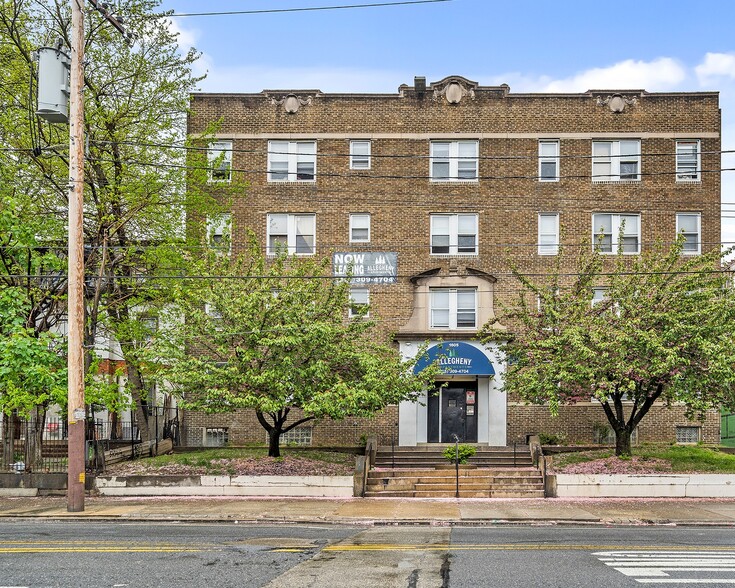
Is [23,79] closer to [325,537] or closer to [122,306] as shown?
[122,306]

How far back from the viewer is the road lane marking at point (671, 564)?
11.5 metres

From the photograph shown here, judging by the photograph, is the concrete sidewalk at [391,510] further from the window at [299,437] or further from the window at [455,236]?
the window at [455,236]

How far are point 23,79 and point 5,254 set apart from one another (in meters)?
5.22

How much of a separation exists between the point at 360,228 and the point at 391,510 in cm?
1398

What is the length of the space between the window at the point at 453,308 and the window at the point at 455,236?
1516 mm

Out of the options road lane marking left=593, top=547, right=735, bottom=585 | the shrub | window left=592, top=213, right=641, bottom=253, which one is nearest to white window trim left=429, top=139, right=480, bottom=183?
window left=592, top=213, right=641, bottom=253

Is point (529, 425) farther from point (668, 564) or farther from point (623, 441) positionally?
point (668, 564)

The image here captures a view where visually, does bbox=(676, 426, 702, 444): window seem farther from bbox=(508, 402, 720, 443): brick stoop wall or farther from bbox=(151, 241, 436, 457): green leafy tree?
bbox=(151, 241, 436, 457): green leafy tree

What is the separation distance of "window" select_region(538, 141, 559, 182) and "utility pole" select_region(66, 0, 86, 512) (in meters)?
17.9

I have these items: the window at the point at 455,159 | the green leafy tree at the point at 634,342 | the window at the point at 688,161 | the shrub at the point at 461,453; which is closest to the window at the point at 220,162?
the window at the point at 455,159

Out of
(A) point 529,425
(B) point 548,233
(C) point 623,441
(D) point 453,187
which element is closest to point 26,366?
(D) point 453,187

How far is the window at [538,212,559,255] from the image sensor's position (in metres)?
31.8

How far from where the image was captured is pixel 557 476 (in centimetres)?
2308

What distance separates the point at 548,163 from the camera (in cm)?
3209
